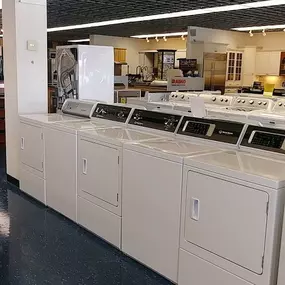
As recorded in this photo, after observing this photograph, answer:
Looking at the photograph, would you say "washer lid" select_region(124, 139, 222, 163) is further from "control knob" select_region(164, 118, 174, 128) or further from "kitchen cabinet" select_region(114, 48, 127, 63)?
"kitchen cabinet" select_region(114, 48, 127, 63)

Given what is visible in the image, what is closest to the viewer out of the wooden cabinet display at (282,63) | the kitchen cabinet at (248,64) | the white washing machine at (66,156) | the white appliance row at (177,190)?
the white appliance row at (177,190)

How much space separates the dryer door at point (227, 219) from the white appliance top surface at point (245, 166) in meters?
0.06

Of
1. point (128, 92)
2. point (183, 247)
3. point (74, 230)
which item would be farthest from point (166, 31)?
point (183, 247)

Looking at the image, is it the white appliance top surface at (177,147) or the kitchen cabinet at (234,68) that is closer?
the white appliance top surface at (177,147)

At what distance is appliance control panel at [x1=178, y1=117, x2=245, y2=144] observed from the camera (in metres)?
2.98

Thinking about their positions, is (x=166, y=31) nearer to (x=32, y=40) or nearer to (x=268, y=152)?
(x=32, y=40)

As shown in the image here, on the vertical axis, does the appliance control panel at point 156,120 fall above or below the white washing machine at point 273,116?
above

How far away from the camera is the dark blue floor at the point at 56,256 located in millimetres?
2910

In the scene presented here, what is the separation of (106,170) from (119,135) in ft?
1.14

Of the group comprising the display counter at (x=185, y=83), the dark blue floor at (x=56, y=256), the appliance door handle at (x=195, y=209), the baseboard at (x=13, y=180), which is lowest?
the dark blue floor at (x=56, y=256)

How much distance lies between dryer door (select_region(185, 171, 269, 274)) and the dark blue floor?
634mm

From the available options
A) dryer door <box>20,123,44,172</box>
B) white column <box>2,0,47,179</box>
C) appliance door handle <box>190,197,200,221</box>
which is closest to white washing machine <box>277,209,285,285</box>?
appliance door handle <box>190,197,200,221</box>

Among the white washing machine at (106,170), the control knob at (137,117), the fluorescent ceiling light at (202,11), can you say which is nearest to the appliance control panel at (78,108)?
the control knob at (137,117)

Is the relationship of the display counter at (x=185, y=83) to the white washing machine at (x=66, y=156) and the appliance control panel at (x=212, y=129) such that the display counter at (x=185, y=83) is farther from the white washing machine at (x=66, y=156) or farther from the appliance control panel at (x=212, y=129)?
the appliance control panel at (x=212, y=129)
